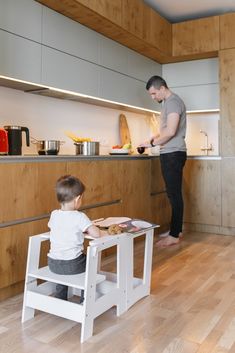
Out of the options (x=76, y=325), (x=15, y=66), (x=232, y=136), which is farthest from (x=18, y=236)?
(x=232, y=136)

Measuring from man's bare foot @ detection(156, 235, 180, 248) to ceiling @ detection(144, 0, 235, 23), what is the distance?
2364 millimetres

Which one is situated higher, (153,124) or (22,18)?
(22,18)

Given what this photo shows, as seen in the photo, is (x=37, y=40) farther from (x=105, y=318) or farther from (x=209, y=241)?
(x=209, y=241)

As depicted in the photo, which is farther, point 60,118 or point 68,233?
point 60,118

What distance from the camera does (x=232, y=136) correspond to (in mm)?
3895

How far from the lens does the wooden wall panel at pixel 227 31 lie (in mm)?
3898

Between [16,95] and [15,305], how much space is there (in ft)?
5.30

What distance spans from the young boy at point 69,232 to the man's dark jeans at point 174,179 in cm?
169

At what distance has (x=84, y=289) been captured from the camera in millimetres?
1639

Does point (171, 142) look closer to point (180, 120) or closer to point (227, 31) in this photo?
point (180, 120)

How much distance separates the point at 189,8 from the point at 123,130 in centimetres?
147

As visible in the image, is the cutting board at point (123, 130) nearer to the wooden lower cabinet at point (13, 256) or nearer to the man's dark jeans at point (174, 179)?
the man's dark jeans at point (174, 179)

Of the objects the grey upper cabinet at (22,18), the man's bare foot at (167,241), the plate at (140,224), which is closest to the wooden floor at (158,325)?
the plate at (140,224)

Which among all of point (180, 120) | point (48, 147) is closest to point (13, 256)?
point (48, 147)
